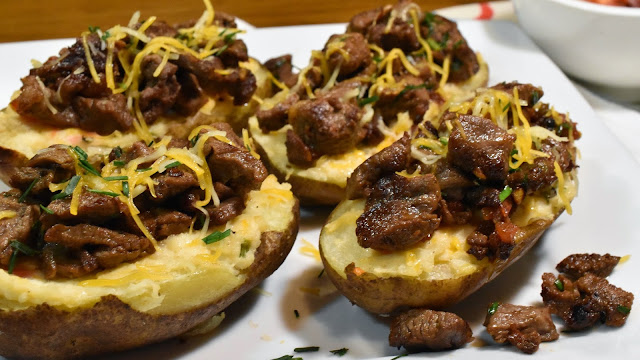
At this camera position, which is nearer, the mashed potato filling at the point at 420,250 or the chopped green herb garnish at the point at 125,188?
the chopped green herb garnish at the point at 125,188

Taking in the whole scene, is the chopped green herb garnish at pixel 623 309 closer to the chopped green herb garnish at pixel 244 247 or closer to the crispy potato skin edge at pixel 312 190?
the crispy potato skin edge at pixel 312 190

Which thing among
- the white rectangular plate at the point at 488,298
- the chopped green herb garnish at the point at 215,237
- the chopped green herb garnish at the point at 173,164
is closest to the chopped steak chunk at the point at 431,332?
the white rectangular plate at the point at 488,298

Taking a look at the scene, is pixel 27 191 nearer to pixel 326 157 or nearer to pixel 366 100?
pixel 326 157

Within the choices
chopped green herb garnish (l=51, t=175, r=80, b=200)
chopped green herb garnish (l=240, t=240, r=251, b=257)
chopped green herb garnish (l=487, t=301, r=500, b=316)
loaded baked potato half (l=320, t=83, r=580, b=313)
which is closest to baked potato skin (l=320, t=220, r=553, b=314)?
loaded baked potato half (l=320, t=83, r=580, b=313)

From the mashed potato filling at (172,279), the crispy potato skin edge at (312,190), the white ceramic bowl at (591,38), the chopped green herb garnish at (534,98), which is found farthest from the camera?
the white ceramic bowl at (591,38)

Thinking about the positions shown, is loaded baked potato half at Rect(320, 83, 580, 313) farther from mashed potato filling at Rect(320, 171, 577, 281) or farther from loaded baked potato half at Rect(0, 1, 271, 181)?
loaded baked potato half at Rect(0, 1, 271, 181)

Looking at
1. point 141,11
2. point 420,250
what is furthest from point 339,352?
point 141,11
